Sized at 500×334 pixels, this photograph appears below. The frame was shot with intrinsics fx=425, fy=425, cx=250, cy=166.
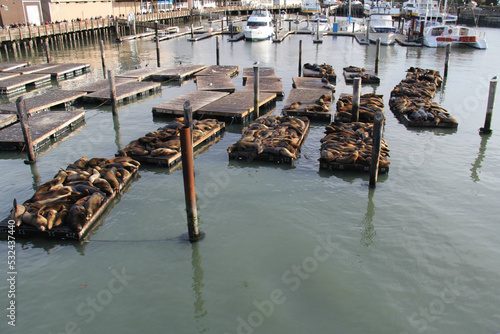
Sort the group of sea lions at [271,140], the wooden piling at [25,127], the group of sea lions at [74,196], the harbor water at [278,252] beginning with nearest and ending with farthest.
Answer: the harbor water at [278,252] → the group of sea lions at [74,196] → the wooden piling at [25,127] → the group of sea lions at [271,140]

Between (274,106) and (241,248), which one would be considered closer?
(241,248)

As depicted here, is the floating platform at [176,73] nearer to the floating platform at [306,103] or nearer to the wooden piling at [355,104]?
the floating platform at [306,103]

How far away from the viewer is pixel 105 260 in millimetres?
8805

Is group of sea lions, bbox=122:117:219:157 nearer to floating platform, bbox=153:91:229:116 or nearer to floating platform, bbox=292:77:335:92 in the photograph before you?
floating platform, bbox=153:91:229:116

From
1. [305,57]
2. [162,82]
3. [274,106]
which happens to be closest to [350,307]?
[274,106]

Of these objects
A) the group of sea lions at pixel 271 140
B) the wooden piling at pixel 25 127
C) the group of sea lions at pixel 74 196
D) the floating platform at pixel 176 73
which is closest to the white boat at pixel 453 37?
the floating platform at pixel 176 73

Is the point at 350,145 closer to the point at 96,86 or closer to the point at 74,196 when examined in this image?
the point at 74,196

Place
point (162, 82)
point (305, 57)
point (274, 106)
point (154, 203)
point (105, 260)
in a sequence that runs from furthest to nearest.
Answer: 1. point (305, 57)
2. point (162, 82)
3. point (274, 106)
4. point (154, 203)
5. point (105, 260)

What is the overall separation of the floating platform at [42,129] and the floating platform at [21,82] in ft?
23.1

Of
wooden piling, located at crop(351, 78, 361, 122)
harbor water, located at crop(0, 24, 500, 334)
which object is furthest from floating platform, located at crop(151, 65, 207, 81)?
wooden piling, located at crop(351, 78, 361, 122)

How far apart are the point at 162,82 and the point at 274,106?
9211mm

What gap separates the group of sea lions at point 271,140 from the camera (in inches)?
530

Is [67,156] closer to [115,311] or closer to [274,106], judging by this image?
[115,311]

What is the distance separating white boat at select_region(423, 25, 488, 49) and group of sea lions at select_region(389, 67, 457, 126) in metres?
18.4
